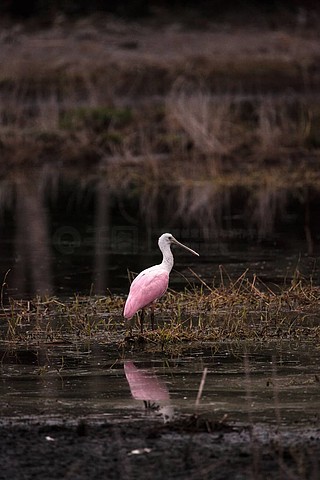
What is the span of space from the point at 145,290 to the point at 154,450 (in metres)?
3.42

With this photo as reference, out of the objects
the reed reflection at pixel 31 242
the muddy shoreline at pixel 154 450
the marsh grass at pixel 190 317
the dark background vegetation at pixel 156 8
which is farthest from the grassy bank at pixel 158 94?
the muddy shoreline at pixel 154 450

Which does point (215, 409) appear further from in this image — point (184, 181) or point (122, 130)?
point (122, 130)

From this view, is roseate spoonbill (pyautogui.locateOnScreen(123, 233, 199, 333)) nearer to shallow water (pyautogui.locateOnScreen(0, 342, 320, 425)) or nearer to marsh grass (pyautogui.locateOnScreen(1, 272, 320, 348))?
marsh grass (pyautogui.locateOnScreen(1, 272, 320, 348))

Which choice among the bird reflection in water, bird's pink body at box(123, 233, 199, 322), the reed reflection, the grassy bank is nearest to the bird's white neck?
bird's pink body at box(123, 233, 199, 322)

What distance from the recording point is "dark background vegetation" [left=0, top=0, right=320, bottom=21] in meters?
40.8

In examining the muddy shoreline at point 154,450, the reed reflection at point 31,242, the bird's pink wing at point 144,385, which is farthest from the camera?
the reed reflection at point 31,242

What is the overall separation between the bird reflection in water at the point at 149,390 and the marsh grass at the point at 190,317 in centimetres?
89

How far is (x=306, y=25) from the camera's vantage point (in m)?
40.7

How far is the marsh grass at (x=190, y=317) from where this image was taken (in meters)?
11.1

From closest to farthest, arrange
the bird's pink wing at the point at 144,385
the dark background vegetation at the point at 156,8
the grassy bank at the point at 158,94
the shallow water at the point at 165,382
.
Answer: the shallow water at the point at 165,382, the bird's pink wing at the point at 144,385, the grassy bank at the point at 158,94, the dark background vegetation at the point at 156,8

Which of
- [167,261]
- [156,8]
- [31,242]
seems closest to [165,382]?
[167,261]

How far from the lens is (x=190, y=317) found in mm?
11805

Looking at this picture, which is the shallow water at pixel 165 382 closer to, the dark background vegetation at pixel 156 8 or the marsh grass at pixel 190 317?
the marsh grass at pixel 190 317

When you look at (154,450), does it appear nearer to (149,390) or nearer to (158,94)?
(149,390)
